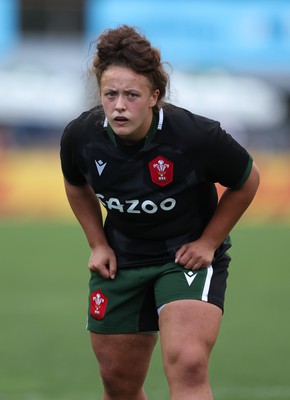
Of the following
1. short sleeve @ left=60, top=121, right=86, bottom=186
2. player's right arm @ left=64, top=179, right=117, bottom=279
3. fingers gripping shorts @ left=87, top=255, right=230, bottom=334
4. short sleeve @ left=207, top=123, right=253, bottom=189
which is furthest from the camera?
player's right arm @ left=64, top=179, right=117, bottom=279

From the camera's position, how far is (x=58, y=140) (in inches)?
1262

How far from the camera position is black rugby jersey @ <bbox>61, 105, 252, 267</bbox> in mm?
5359

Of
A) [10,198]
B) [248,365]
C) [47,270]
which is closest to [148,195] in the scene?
[248,365]

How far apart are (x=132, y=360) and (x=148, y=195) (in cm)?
93

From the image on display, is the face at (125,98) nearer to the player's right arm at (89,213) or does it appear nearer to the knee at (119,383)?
the player's right arm at (89,213)

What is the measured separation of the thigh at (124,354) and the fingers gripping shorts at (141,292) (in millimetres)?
50

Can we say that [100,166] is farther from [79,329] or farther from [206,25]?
[206,25]

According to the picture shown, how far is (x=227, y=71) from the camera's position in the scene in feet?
120

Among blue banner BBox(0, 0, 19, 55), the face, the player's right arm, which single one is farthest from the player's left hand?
blue banner BBox(0, 0, 19, 55)

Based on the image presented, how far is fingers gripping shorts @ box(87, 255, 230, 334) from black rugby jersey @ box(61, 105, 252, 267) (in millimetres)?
78

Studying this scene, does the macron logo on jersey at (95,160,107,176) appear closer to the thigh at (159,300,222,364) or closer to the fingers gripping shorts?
the fingers gripping shorts

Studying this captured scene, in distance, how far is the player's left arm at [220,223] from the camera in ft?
18.0

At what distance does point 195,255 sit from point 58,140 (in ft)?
88.1

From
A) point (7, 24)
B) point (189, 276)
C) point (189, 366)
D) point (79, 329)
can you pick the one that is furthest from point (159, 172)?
point (7, 24)
